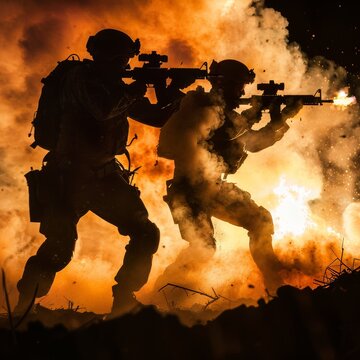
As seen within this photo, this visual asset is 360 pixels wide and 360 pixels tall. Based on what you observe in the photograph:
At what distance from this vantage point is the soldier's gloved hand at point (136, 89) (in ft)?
15.9

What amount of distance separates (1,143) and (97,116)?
4.91m

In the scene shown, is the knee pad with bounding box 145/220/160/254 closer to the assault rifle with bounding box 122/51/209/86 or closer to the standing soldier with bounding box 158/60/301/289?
the assault rifle with bounding box 122/51/209/86

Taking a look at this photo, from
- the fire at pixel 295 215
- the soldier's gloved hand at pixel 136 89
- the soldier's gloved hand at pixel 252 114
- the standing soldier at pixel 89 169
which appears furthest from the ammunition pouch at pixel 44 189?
the fire at pixel 295 215

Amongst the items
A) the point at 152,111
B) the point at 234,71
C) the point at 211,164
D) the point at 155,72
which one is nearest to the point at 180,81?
the point at 155,72

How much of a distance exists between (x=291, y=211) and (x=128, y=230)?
5.36 metres

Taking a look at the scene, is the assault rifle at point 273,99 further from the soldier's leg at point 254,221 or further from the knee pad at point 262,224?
the knee pad at point 262,224

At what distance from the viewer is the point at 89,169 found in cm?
497

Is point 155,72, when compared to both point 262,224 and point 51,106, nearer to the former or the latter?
point 51,106

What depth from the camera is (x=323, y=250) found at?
837cm

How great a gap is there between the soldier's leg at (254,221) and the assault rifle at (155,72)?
192cm

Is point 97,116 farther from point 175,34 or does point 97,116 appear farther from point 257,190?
point 257,190

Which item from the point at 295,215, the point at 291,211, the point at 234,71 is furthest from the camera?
the point at 291,211

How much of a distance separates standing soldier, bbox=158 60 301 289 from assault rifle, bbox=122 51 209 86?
144 cm

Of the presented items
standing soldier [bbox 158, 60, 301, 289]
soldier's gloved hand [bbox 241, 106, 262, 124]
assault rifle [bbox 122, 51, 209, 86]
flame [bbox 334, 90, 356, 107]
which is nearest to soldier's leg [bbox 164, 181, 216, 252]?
standing soldier [bbox 158, 60, 301, 289]
